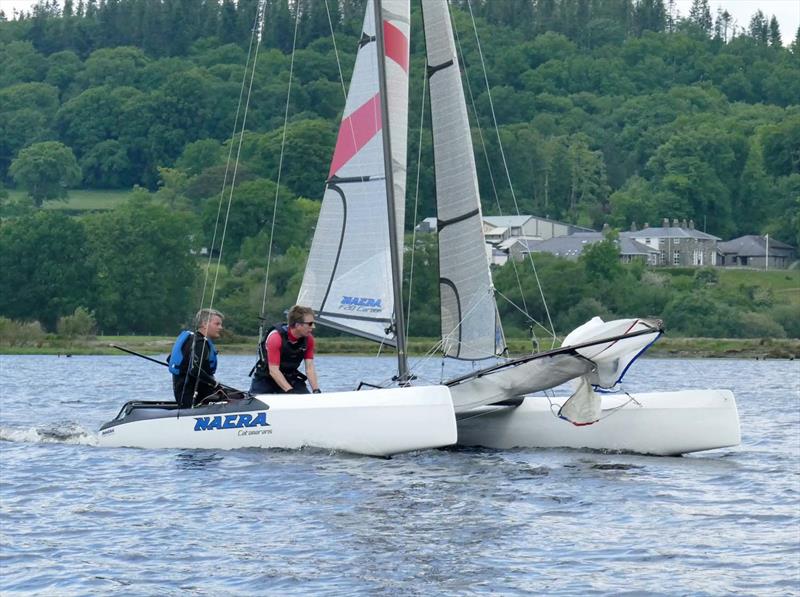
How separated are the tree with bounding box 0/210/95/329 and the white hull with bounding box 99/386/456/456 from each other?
7233 cm

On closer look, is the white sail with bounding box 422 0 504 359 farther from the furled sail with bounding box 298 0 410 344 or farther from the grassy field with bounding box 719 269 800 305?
the grassy field with bounding box 719 269 800 305

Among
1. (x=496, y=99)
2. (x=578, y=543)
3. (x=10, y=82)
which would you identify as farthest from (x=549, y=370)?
(x=10, y=82)

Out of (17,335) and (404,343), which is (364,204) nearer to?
(404,343)

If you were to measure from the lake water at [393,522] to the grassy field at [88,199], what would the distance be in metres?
125

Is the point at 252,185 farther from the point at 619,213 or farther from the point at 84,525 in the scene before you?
the point at 84,525

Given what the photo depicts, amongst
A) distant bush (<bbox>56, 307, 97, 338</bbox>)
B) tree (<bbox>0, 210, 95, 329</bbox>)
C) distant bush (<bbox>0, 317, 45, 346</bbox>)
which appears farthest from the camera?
tree (<bbox>0, 210, 95, 329</bbox>)

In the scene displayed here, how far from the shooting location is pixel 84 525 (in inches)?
543

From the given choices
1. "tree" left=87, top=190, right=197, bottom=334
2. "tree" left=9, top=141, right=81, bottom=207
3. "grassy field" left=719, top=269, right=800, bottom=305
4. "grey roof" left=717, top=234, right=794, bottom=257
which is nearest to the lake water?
"tree" left=87, top=190, right=197, bottom=334

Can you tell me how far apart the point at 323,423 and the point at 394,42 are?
4.96 m

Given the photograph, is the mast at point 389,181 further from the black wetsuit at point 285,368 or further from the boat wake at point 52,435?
the boat wake at point 52,435

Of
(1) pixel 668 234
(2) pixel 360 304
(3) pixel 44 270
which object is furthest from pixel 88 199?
(2) pixel 360 304

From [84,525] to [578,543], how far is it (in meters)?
4.27

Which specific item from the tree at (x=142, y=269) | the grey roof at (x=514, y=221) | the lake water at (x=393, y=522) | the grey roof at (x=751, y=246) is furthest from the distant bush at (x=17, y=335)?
the grey roof at (x=751, y=246)

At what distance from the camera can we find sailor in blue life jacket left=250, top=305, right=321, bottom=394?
1814 cm
